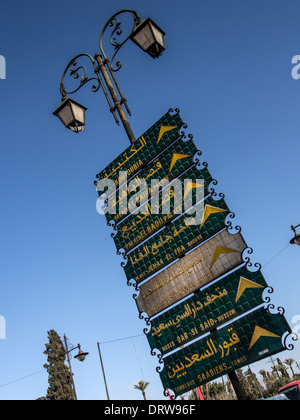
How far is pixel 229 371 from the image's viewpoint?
416 cm

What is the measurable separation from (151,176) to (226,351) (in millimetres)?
3036

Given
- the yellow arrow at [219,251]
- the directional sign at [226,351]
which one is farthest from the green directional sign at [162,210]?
the directional sign at [226,351]

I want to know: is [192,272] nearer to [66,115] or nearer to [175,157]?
[175,157]

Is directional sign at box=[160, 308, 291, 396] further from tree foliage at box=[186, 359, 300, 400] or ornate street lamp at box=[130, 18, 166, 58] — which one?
tree foliage at box=[186, 359, 300, 400]

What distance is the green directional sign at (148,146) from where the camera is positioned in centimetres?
563

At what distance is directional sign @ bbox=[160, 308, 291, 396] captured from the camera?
402cm

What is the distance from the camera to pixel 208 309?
179 inches

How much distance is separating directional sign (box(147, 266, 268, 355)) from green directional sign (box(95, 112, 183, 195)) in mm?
2519

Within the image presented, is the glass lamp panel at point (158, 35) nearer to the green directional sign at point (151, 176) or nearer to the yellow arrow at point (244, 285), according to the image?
the green directional sign at point (151, 176)

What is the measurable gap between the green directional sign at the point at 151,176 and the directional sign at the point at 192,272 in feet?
4.21

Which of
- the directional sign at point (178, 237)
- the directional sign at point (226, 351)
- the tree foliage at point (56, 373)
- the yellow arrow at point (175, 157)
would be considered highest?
the tree foliage at point (56, 373)
